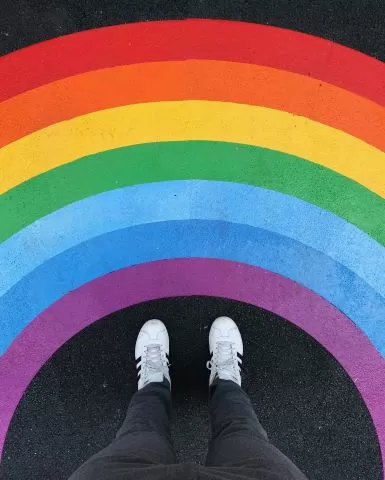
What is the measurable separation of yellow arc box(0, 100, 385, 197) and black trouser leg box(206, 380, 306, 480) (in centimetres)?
81

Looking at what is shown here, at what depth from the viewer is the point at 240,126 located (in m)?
1.52

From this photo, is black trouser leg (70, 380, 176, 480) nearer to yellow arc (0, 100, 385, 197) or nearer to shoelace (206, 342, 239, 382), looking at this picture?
shoelace (206, 342, 239, 382)

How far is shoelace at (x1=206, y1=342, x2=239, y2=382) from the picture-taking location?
147 cm

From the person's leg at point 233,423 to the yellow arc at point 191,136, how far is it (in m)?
0.64

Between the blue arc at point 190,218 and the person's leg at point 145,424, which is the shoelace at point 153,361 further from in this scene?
the blue arc at point 190,218

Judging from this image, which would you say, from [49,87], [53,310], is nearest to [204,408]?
[53,310]

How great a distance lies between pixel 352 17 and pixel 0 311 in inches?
61.7

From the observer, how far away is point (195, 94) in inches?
59.8

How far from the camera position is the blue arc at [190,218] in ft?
4.97

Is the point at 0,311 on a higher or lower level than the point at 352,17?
lower

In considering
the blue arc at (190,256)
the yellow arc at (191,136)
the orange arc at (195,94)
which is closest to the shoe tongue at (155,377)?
the blue arc at (190,256)

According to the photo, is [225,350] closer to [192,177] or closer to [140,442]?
[140,442]

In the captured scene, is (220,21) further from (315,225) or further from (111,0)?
(315,225)

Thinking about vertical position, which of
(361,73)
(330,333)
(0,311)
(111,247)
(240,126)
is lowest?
(330,333)
